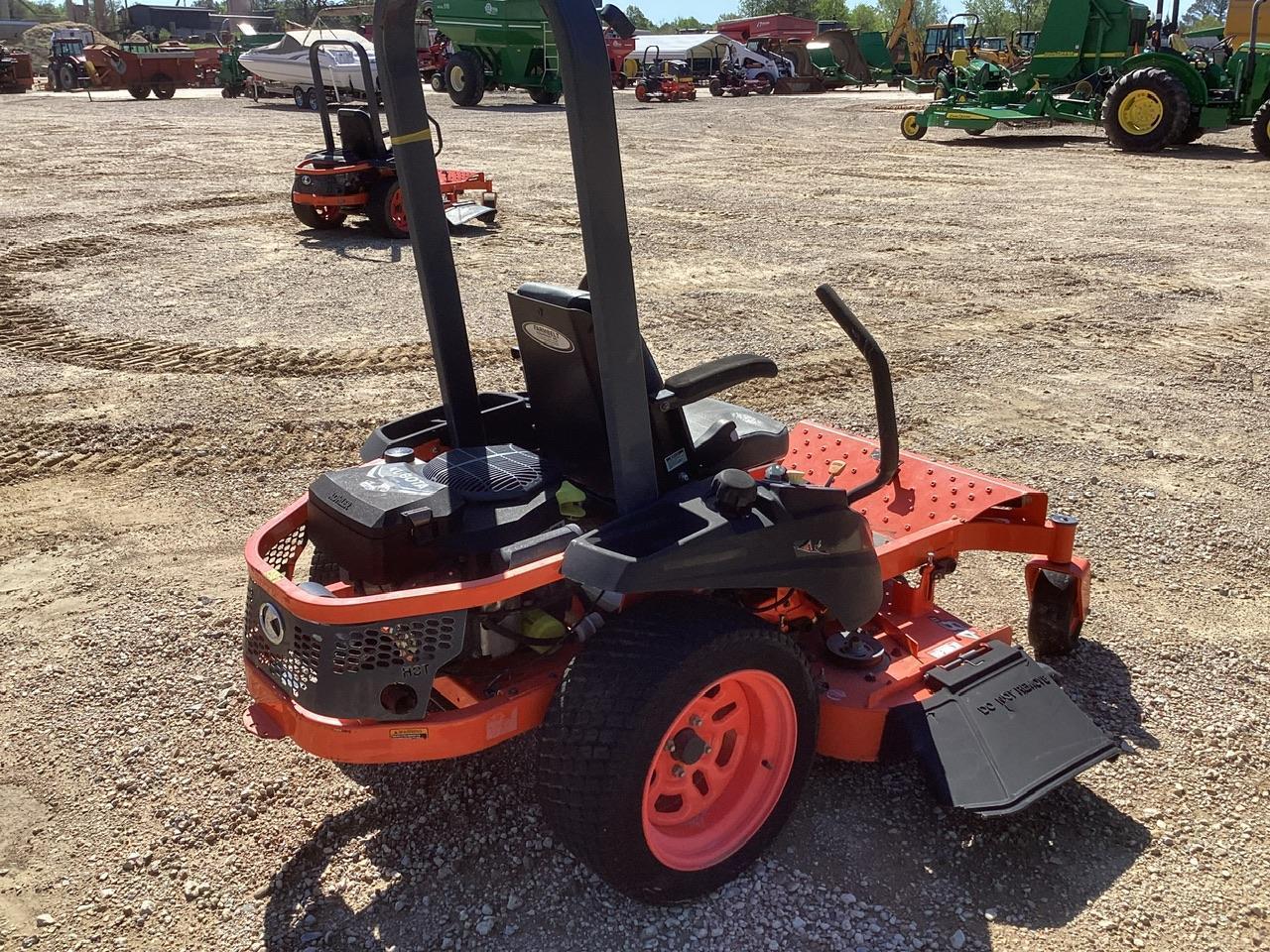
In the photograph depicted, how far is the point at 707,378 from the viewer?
101 inches

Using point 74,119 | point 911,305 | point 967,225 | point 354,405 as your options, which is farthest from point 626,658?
point 74,119

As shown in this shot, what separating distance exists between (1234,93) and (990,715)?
585 inches

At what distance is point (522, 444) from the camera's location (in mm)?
3082

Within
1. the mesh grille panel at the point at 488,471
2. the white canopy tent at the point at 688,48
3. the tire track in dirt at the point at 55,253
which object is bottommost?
the tire track in dirt at the point at 55,253

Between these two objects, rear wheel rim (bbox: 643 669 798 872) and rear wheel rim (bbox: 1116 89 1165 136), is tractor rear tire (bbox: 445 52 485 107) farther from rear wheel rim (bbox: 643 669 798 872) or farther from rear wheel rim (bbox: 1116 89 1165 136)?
rear wheel rim (bbox: 643 669 798 872)

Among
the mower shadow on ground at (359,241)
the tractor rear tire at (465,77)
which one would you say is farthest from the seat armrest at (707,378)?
the tractor rear tire at (465,77)

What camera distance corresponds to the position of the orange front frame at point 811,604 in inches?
87.8

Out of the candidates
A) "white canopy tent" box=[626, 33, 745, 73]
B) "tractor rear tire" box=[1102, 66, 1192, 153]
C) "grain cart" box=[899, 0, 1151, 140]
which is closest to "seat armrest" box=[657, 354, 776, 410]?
"tractor rear tire" box=[1102, 66, 1192, 153]

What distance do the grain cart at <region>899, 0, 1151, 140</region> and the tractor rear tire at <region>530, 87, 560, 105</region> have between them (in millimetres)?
12250

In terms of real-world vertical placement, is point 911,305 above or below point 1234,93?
below

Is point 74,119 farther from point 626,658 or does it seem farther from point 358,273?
point 626,658

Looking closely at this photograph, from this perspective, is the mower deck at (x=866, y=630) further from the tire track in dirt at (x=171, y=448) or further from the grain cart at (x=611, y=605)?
the tire track in dirt at (x=171, y=448)

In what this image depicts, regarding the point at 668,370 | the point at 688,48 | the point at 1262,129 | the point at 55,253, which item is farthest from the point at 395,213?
the point at 688,48

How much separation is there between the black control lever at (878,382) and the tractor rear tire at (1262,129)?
14.2 metres
